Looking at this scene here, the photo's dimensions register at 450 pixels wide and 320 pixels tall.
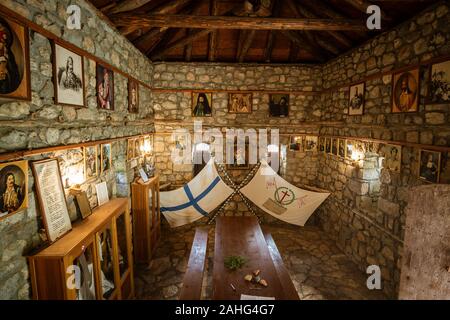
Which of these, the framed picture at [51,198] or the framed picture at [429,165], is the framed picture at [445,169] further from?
the framed picture at [51,198]

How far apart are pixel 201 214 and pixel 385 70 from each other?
5.19 metres

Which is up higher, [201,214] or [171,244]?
[201,214]

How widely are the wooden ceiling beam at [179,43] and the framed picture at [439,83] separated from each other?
4.40m

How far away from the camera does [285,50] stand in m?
6.78

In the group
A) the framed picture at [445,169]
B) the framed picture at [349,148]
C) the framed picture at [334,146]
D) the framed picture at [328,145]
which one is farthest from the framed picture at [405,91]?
the framed picture at [328,145]

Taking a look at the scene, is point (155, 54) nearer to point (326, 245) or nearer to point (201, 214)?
point (201, 214)

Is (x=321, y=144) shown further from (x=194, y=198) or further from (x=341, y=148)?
(x=194, y=198)

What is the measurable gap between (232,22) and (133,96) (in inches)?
103

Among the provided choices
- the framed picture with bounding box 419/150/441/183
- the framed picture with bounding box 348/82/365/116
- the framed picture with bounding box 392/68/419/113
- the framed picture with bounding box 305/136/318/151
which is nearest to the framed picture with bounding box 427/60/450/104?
the framed picture with bounding box 392/68/419/113

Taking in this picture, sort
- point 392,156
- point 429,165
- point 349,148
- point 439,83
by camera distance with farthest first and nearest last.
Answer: point 349,148 < point 392,156 < point 429,165 < point 439,83

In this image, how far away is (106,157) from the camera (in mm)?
4191

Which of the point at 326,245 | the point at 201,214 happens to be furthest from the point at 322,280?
the point at 201,214

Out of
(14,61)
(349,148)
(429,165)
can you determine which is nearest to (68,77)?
(14,61)

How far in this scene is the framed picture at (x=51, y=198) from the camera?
2.56m
